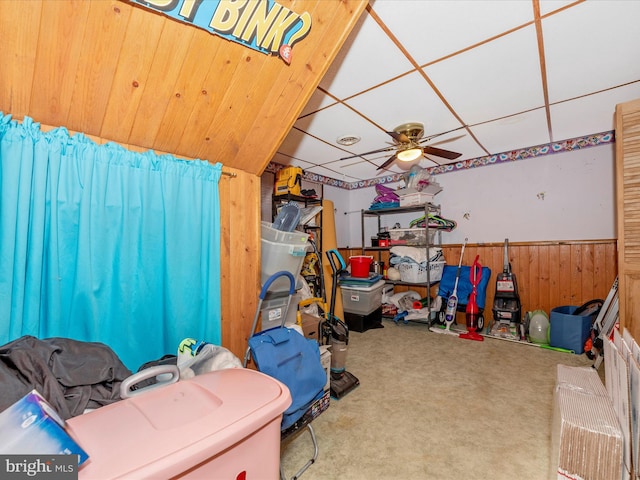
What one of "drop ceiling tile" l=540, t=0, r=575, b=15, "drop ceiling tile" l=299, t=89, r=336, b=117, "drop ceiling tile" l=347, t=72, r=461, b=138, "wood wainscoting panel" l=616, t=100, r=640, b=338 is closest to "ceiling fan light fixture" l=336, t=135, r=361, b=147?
"drop ceiling tile" l=347, t=72, r=461, b=138

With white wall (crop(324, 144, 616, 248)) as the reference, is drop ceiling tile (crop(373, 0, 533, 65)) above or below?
above

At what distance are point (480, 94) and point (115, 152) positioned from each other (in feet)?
8.42

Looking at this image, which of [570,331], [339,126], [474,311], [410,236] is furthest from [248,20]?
[570,331]

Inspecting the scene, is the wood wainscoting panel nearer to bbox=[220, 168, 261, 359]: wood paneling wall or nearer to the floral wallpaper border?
the floral wallpaper border

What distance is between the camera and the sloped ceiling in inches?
58.5

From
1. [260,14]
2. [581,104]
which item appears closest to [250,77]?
[260,14]

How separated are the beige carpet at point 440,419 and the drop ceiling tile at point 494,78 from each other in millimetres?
2348

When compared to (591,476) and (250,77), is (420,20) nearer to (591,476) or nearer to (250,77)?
(250,77)

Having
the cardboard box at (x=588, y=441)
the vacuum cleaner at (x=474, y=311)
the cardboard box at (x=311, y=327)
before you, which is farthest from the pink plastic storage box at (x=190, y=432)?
the vacuum cleaner at (x=474, y=311)

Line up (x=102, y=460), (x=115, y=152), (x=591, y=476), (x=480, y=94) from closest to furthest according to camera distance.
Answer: (x=102, y=460) < (x=591, y=476) < (x=115, y=152) < (x=480, y=94)

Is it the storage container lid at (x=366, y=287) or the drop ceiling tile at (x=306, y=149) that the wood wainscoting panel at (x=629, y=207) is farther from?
the drop ceiling tile at (x=306, y=149)

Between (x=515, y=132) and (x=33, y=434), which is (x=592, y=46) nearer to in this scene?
(x=515, y=132)

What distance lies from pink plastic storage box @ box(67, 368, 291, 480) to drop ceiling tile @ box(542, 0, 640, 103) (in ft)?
7.65

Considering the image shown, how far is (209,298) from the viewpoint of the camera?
1.59 metres
